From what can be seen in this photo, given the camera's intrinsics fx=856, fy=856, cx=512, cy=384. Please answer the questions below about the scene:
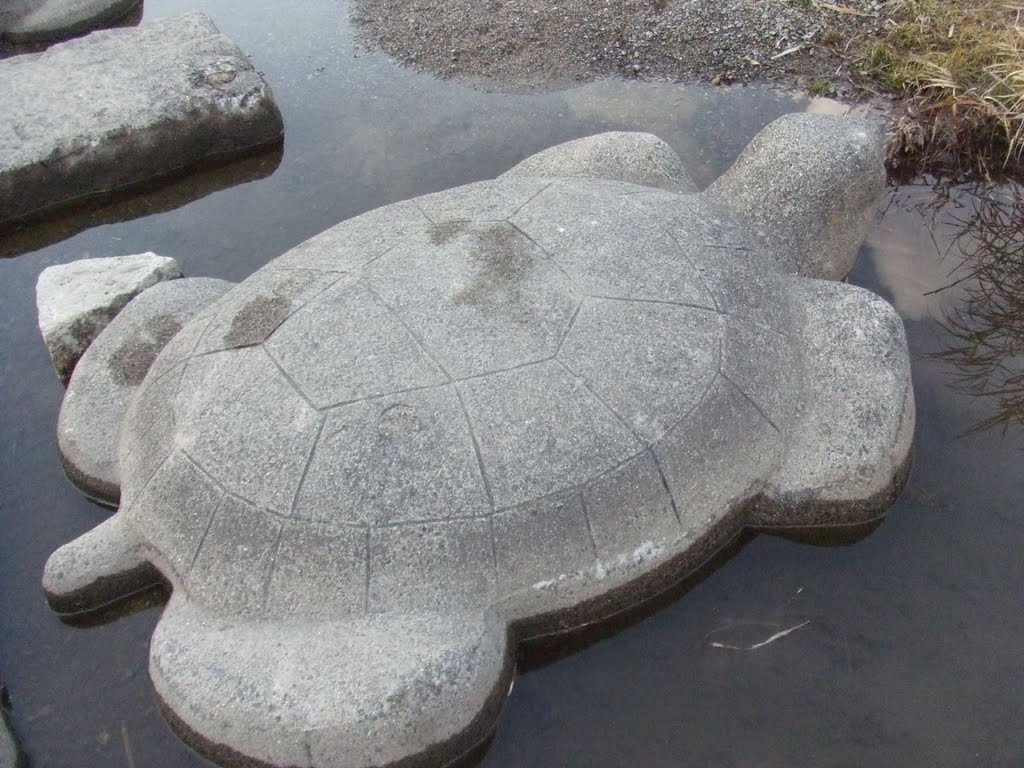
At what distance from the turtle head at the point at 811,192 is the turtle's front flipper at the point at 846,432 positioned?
63cm

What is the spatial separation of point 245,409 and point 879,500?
2.52 metres

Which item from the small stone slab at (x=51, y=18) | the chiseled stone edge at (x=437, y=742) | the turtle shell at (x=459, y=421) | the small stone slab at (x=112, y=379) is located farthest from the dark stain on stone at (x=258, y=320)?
the small stone slab at (x=51, y=18)

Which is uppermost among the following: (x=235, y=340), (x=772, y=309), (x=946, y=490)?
(x=235, y=340)

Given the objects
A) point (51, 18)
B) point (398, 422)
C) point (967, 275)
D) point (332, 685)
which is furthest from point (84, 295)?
point (967, 275)

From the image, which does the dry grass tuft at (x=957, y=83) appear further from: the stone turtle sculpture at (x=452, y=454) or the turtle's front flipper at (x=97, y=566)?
the turtle's front flipper at (x=97, y=566)

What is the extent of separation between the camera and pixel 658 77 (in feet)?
20.8

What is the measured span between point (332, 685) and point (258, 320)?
1.42 meters

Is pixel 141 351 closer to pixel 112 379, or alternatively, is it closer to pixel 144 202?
pixel 112 379

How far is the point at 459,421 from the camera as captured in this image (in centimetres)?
300

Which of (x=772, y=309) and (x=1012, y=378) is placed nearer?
(x=772, y=309)

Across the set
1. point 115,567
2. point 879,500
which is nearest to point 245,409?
point 115,567

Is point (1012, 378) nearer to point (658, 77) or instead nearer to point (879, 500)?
point (879, 500)

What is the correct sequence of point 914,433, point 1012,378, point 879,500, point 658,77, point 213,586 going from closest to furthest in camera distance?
point 213,586 → point 879,500 → point 914,433 → point 1012,378 → point 658,77

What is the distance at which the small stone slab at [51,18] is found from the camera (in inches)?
291
